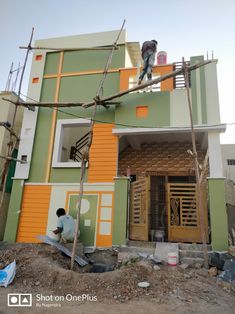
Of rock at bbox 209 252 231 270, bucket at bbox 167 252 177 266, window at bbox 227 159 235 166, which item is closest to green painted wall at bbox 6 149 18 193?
bucket at bbox 167 252 177 266

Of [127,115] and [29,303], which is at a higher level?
[127,115]

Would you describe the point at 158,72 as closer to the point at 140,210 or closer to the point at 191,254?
the point at 140,210

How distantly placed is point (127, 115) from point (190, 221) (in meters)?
4.78

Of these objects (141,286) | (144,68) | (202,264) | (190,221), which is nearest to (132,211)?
(190,221)

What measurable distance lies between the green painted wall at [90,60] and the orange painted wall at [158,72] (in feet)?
2.60

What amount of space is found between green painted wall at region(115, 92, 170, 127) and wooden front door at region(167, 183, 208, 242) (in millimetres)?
2671

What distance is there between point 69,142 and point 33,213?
4.44 m

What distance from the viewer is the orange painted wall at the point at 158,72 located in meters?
10.5

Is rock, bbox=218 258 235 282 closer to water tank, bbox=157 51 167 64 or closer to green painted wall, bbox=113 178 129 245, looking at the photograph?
→ green painted wall, bbox=113 178 129 245

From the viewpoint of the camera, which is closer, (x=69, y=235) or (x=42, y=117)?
(x=69, y=235)

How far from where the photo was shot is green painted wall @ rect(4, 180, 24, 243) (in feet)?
33.2

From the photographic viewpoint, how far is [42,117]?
11.7 metres

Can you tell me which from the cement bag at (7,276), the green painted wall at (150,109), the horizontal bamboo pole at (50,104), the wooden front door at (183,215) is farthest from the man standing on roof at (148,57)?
the cement bag at (7,276)

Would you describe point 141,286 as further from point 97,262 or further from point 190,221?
point 190,221
